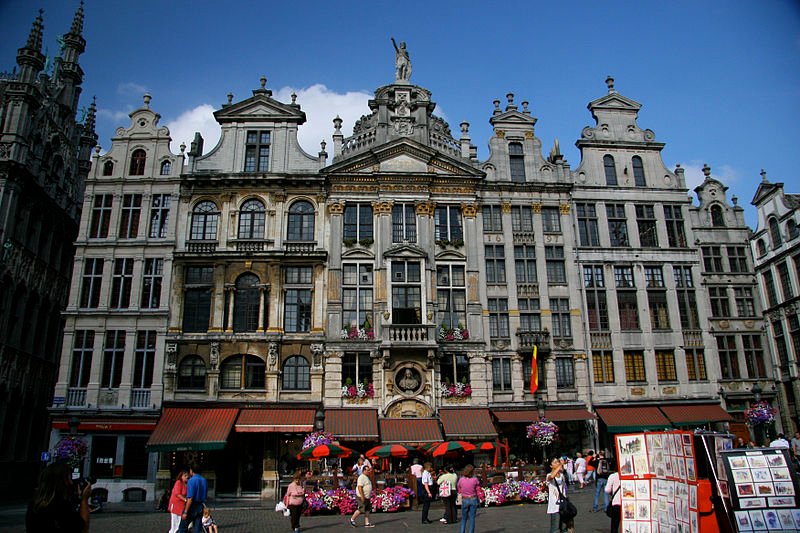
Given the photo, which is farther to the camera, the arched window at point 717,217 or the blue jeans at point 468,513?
the arched window at point 717,217

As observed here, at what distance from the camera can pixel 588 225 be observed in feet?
120

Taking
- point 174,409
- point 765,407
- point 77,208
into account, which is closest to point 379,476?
point 174,409

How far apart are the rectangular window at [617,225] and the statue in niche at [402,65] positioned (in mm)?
14836

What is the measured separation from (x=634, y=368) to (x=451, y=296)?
36.5ft

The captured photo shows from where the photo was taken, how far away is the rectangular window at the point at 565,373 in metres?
33.7

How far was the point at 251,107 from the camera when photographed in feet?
119

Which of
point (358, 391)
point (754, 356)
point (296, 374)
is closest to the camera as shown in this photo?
point (358, 391)

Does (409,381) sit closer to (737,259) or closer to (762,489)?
(737,259)

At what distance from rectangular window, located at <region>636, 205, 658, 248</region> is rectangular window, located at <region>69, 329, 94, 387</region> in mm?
31777

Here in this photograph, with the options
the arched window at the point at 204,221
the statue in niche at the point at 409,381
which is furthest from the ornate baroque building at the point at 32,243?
the statue in niche at the point at 409,381

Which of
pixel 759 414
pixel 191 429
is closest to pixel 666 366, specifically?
pixel 759 414

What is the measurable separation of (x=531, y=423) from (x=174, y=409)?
1828cm

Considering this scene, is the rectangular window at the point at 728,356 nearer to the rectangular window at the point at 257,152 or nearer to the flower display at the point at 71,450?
the rectangular window at the point at 257,152

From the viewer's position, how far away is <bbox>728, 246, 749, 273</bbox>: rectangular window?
3700 centimetres
